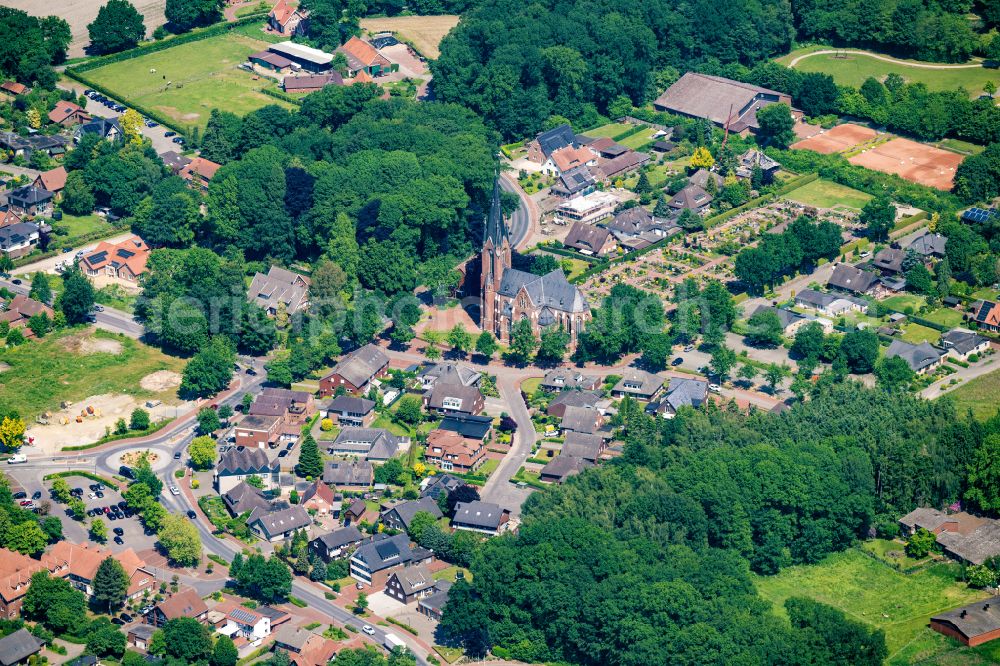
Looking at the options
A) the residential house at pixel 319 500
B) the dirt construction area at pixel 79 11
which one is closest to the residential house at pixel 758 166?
the residential house at pixel 319 500

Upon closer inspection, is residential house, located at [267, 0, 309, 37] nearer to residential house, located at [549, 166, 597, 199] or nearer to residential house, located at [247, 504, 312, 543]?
residential house, located at [549, 166, 597, 199]

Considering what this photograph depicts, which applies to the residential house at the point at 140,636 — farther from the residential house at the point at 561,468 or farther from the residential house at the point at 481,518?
the residential house at the point at 561,468

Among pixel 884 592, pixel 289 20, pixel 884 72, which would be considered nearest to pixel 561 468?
pixel 884 592

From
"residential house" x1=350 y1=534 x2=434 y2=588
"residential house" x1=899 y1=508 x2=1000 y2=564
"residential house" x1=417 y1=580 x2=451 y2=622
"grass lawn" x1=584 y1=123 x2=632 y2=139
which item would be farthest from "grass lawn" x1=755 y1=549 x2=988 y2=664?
"grass lawn" x1=584 y1=123 x2=632 y2=139

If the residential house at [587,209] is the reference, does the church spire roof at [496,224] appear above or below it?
above

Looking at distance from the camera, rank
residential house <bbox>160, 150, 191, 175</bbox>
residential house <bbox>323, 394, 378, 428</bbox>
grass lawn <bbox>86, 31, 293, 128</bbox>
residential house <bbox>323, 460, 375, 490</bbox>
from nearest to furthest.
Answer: residential house <bbox>323, 460, 375, 490</bbox>, residential house <bbox>323, 394, 378, 428</bbox>, residential house <bbox>160, 150, 191, 175</bbox>, grass lawn <bbox>86, 31, 293, 128</bbox>

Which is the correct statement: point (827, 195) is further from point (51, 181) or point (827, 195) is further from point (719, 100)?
point (51, 181)

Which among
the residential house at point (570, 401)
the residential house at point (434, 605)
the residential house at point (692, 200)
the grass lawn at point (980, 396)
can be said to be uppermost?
the residential house at point (692, 200)

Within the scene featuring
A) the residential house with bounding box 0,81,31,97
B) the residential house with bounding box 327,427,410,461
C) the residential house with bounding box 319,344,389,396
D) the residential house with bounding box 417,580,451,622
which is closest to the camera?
the residential house with bounding box 417,580,451,622
